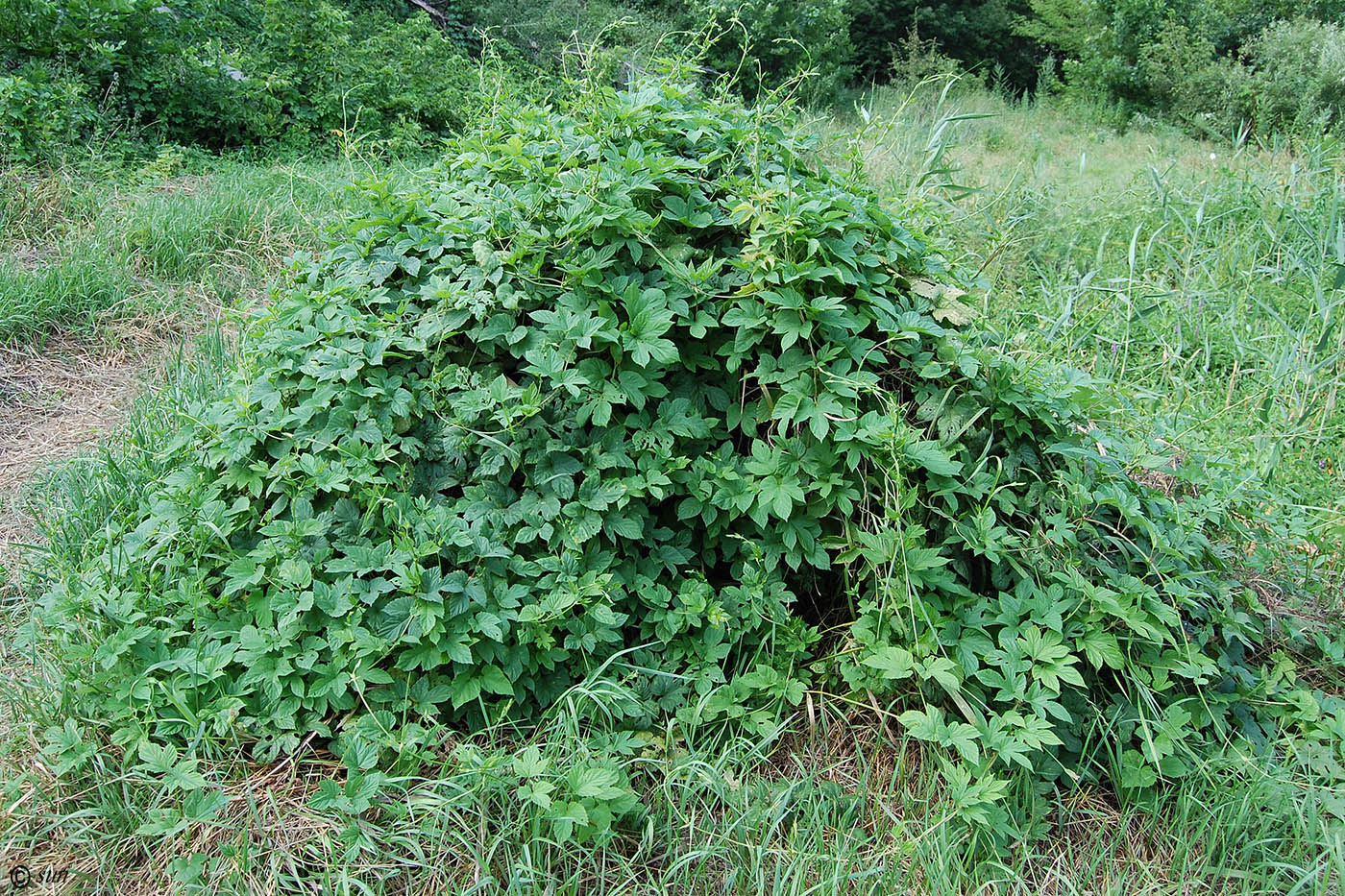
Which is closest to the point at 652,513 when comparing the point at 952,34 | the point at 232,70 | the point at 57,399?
the point at 57,399

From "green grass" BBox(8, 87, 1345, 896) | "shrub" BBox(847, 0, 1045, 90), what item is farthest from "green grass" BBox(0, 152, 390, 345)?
"shrub" BBox(847, 0, 1045, 90)

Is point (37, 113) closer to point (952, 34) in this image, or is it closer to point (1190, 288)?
point (1190, 288)

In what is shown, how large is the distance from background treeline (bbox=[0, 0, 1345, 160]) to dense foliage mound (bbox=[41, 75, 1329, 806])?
73 centimetres

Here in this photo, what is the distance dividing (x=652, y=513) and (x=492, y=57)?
6.08 ft

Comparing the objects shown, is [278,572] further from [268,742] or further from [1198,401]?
[1198,401]

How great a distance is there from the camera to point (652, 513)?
248cm

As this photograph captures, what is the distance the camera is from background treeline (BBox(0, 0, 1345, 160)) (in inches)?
217

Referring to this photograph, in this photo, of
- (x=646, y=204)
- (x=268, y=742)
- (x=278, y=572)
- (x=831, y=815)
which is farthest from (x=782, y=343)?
(x=268, y=742)

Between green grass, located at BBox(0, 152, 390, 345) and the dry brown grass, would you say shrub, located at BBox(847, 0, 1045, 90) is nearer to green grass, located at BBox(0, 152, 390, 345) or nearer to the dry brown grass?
green grass, located at BBox(0, 152, 390, 345)

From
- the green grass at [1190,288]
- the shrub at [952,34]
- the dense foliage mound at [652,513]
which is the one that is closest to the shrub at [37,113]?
the dense foliage mound at [652,513]

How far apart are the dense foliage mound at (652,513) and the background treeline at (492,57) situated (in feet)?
2.40

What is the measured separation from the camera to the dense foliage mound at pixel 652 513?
2.12 m

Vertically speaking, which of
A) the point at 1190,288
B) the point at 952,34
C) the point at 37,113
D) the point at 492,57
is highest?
the point at 492,57

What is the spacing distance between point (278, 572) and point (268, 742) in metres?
0.39
